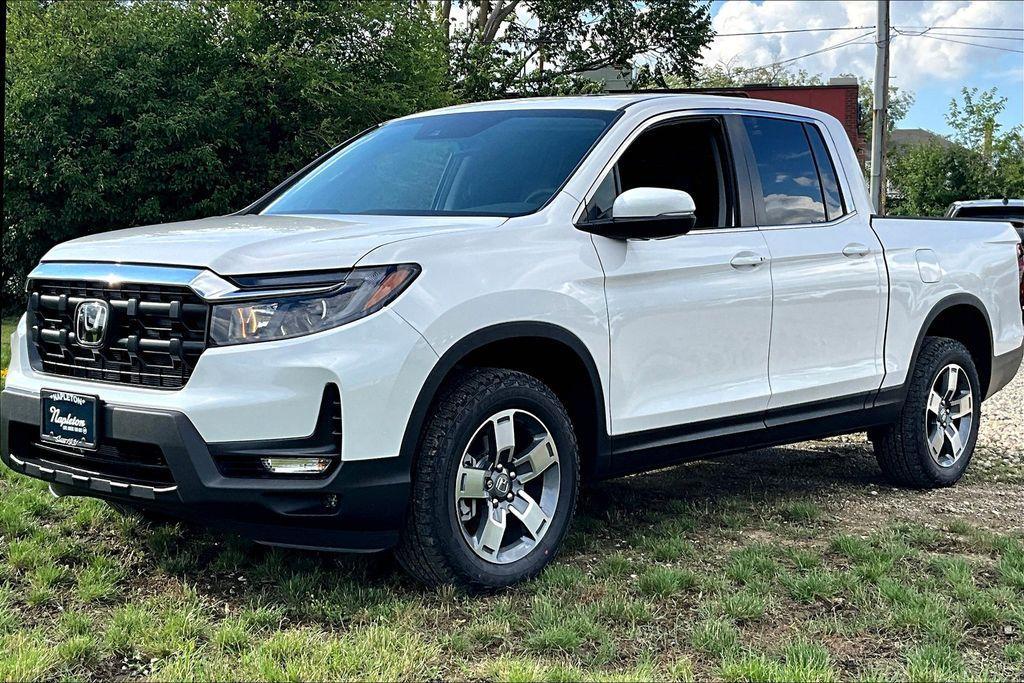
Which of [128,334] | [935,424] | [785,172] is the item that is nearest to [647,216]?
[785,172]

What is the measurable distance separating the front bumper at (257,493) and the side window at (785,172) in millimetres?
2492

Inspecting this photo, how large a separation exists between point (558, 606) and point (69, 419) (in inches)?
73.6

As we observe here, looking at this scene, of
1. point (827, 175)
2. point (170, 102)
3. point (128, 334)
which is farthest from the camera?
point (170, 102)

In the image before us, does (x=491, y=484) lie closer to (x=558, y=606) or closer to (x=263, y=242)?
(x=558, y=606)

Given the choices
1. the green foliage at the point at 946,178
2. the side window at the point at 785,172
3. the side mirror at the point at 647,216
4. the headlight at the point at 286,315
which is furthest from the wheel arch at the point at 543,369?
the green foliage at the point at 946,178

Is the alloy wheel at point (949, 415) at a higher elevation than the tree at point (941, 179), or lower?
lower

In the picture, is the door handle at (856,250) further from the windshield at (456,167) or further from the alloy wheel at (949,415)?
the windshield at (456,167)

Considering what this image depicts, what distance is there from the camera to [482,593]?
4484 millimetres

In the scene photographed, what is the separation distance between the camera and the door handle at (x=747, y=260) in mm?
5270

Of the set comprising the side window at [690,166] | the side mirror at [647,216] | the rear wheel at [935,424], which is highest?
the side window at [690,166]

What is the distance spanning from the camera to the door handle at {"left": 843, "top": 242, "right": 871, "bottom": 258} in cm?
589

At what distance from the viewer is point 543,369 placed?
4.88 metres

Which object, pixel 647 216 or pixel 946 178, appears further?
pixel 946 178

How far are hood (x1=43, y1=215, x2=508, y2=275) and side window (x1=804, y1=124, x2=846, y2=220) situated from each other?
7.12ft
